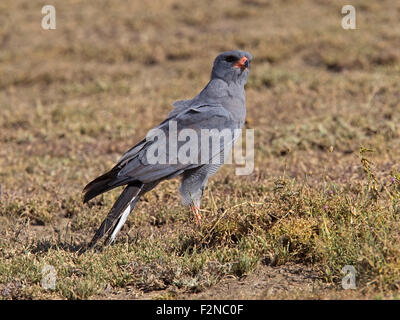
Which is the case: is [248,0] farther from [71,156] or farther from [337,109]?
[71,156]

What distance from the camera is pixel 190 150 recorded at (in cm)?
591

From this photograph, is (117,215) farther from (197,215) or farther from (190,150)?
(190,150)

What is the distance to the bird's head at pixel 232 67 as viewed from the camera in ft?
21.7

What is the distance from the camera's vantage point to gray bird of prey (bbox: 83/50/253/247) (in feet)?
18.6

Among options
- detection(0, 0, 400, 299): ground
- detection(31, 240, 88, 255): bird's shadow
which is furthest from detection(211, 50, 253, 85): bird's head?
detection(31, 240, 88, 255): bird's shadow

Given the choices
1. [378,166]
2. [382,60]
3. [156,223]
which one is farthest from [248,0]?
[156,223]

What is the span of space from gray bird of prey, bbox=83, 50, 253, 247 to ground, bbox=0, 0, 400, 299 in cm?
30

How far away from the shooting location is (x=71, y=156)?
9.79 m

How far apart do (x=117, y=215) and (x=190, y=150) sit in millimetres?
921

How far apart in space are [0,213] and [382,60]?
9.42 m

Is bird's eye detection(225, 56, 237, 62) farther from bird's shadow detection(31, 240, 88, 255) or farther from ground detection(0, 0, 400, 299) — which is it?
bird's shadow detection(31, 240, 88, 255)

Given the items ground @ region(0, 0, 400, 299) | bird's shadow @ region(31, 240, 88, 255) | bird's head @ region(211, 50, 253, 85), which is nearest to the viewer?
ground @ region(0, 0, 400, 299)
